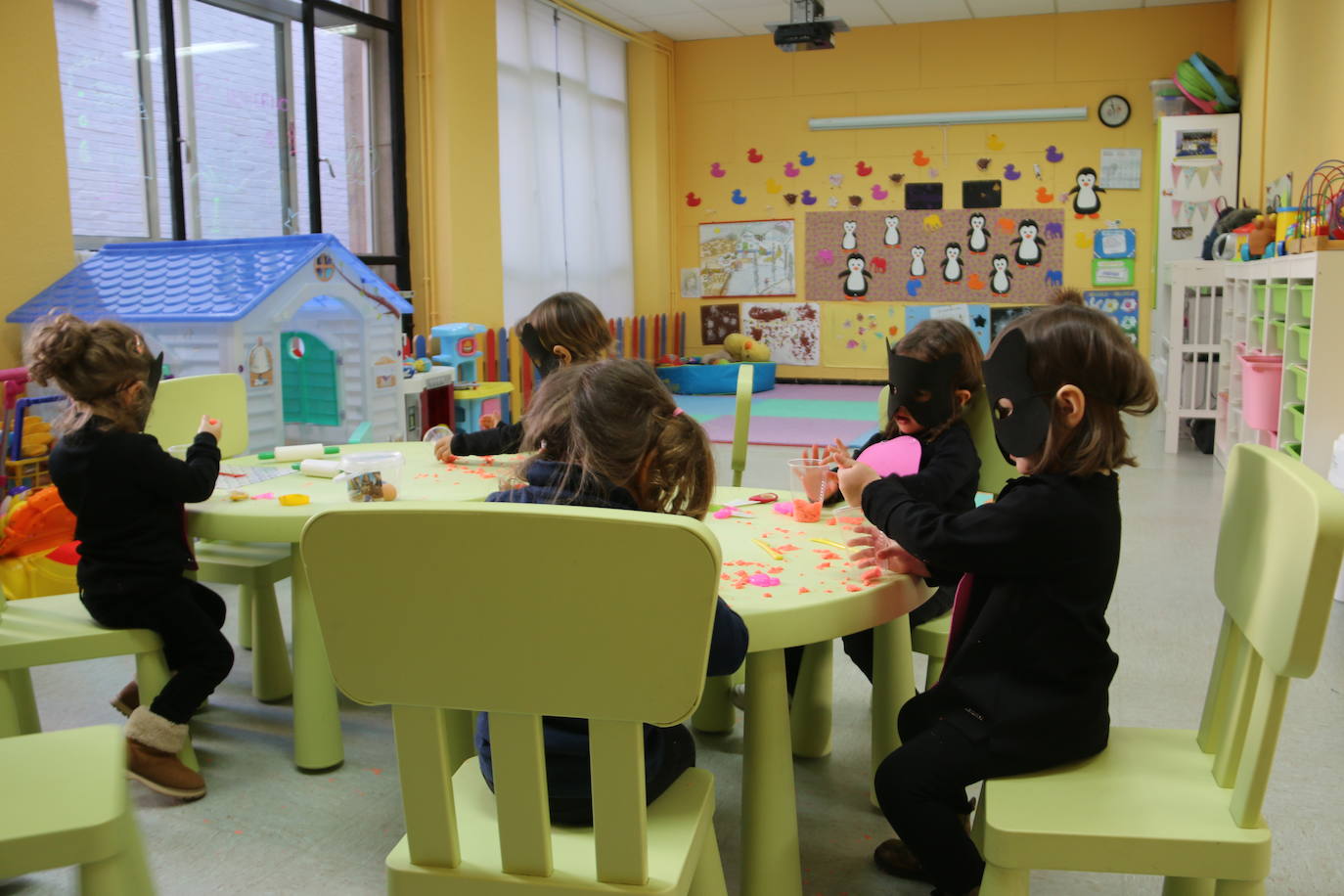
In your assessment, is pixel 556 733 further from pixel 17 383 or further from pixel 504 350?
pixel 504 350

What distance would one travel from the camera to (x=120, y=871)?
114 cm

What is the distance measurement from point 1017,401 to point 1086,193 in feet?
25.4

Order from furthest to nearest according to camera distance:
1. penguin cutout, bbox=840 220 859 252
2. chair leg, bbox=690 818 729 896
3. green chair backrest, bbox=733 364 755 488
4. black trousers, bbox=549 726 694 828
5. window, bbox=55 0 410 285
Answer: penguin cutout, bbox=840 220 859 252 < window, bbox=55 0 410 285 < green chair backrest, bbox=733 364 755 488 < chair leg, bbox=690 818 729 896 < black trousers, bbox=549 726 694 828

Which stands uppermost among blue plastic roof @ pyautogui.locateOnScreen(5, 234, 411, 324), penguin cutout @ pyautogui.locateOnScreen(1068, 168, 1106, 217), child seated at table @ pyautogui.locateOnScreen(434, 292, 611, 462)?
penguin cutout @ pyautogui.locateOnScreen(1068, 168, 1106, 217)

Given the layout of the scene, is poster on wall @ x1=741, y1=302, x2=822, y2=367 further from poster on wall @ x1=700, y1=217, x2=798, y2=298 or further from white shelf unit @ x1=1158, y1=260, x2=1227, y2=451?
white shelf unit @ x1=1158, y1=260, x2=1227, y2=451

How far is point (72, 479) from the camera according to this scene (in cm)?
201

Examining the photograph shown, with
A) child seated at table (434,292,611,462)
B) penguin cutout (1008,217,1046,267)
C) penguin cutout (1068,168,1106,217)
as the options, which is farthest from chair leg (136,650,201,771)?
penguin cutout (1068,168,1106,217)

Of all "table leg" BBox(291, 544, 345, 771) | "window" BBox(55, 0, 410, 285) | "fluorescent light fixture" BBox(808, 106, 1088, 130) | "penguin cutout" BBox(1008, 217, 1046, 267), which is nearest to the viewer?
"table leg" BBox(291, 544, 345, 771)

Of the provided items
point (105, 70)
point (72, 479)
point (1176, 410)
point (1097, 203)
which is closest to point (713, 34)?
point (1097, 203)

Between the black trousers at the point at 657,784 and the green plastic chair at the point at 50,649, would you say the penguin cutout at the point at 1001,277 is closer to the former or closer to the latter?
the green plastic chair at the point at 50,649

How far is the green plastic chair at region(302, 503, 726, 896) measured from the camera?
935mm

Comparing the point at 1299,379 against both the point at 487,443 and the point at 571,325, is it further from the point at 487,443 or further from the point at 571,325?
the point at 487,443

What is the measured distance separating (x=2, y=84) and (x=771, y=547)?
3.33 meters

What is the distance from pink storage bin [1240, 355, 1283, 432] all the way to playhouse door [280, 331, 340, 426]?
3597 millimetres
